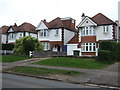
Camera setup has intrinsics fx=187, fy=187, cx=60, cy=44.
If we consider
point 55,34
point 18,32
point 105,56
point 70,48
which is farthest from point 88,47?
point 18,32

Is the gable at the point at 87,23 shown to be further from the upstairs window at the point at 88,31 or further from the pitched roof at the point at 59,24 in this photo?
the pitched roof at the point at 59,24

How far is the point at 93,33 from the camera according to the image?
34.2 metres

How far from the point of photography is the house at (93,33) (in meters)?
32.9

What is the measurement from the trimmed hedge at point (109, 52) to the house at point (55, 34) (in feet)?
50.5

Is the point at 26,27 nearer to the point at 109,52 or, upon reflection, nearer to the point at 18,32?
the point at 18,32

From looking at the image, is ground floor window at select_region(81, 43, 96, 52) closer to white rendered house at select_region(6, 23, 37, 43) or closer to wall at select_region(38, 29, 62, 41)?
wall at select_region(38, 29, 62, 41)

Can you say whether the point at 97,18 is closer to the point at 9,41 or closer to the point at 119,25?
the point at 119,25

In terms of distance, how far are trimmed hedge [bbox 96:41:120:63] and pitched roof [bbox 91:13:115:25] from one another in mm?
8991

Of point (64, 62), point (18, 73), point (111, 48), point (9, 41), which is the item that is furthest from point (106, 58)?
point (9, 41)

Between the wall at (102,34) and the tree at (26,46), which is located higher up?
the wall at (102,34)

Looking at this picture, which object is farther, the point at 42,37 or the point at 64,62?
the point at 42,37

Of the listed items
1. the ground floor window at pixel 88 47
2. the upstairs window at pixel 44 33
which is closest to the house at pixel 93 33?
the ground floor window at pixel 88 47

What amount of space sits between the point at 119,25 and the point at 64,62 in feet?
62.9

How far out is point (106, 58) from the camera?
21641mm
